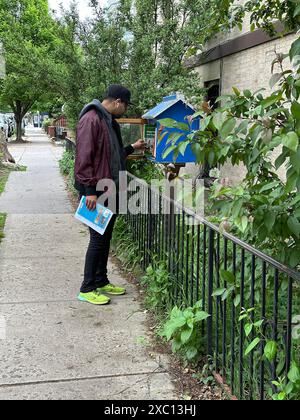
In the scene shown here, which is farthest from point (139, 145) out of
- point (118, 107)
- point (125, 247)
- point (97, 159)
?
point (125, 247)

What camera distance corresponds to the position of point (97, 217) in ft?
14.1

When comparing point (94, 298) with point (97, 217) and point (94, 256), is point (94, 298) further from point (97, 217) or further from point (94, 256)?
point (97, 217)

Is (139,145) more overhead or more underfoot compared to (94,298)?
more overhead

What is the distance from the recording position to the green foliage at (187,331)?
3273 millimetres

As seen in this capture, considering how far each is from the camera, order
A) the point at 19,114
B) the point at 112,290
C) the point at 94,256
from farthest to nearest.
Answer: the point at 19,114 < the point at 112,290 < the point at 94,256

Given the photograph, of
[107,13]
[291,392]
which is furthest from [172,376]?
[107,13]

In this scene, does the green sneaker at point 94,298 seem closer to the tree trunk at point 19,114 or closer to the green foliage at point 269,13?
the green foliage at point 269,13

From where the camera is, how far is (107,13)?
27.1 ft

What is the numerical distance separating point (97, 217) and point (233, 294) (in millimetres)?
1605
